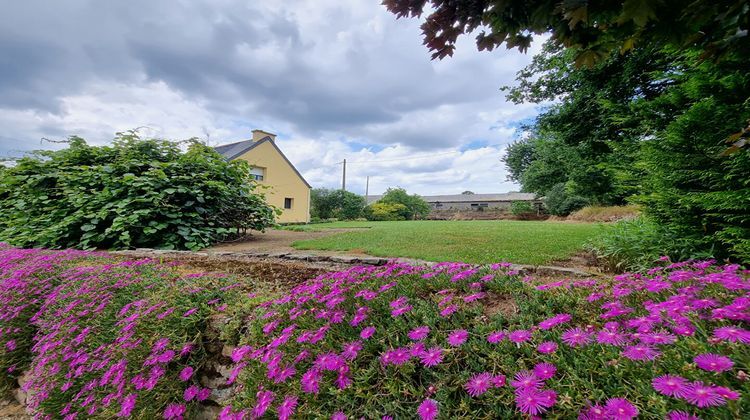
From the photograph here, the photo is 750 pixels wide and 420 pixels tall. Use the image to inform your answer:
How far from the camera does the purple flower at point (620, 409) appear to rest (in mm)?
617

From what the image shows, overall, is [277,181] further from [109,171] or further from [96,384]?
[96,384]

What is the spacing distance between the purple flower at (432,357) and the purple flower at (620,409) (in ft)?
1.27

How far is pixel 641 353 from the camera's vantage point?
0.75 meters

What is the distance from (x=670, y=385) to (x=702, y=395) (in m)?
0.05

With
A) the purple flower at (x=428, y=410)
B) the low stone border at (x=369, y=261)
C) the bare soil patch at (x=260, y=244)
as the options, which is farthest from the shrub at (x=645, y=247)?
the bare soil patch at (x=260, y=244)

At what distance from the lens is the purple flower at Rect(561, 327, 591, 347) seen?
2.82ft

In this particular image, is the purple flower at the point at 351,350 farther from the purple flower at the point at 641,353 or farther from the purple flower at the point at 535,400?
the purple flower at the point at 641,353

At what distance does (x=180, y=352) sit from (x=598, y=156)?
20.2 ft

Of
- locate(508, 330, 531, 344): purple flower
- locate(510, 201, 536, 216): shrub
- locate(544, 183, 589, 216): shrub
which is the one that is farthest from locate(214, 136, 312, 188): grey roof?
locate(508, 330, 531, 344): purple flower

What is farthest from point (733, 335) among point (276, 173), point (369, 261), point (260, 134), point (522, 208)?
point (522, 208)

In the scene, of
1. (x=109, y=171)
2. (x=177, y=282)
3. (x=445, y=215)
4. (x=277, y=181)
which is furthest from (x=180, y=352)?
(x=445, y=215)

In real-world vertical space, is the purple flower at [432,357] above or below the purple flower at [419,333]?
below

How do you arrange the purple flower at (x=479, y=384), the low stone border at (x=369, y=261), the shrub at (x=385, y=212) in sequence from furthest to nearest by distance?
the shrub at (x=385, y=212), the low stone border at (x=369, y=261), the purple flower at (x=479, y=384)

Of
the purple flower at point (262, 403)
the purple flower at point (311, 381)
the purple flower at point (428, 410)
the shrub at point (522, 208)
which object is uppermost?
the shrub at point (522, 208)
